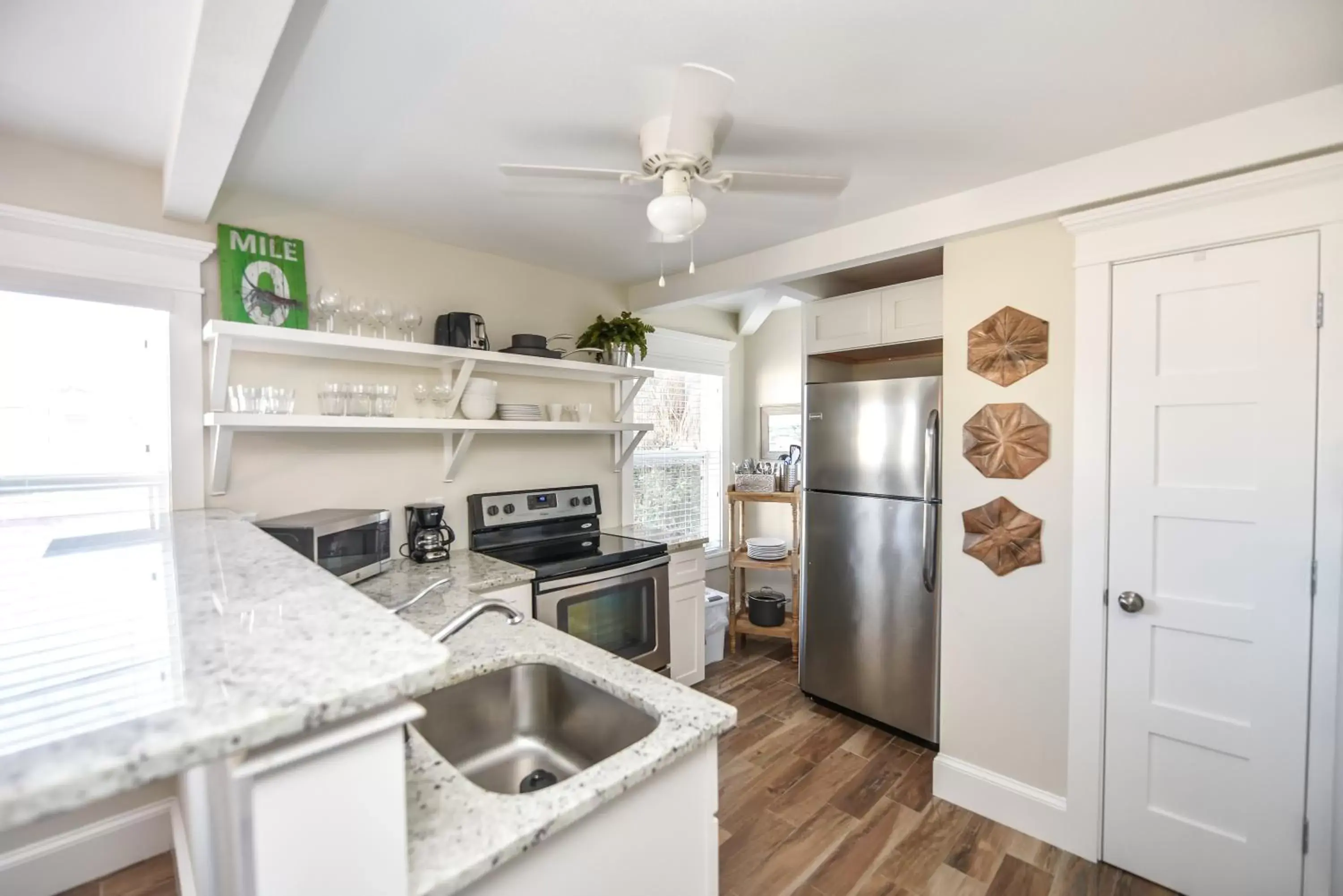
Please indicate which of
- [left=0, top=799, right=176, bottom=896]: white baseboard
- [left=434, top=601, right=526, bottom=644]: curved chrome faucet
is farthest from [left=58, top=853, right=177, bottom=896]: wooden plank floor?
[left=434, top=601, right=526, bottom=644]: curved chrome faucet

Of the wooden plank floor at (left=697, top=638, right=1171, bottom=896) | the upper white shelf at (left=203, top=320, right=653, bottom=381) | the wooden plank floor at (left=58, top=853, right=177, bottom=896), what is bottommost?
the wooden plank floor at (left=697, top=638, right=1171, bottom=896)

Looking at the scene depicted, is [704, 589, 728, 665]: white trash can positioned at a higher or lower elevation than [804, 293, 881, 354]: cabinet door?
lower

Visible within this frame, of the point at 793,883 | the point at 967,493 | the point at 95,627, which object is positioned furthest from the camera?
the point at 967,493

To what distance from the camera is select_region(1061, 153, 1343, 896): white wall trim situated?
5.29 ft

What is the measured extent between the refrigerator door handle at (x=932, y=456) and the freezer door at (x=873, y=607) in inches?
2.4

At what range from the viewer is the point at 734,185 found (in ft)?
6.47

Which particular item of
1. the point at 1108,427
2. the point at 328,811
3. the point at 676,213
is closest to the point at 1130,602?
the point at 1108,427

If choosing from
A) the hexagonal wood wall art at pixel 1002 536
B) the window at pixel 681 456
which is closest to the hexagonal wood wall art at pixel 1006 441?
the hexagonal wood wall art at pixel 1002 536

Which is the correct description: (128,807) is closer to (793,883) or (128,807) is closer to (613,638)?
(613,638)

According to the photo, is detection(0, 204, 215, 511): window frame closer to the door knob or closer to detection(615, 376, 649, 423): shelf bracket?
detection(615, 376, 649, 423): shelf bracket

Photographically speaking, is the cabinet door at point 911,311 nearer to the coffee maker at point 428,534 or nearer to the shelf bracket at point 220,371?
the coffee maker at point 428,534

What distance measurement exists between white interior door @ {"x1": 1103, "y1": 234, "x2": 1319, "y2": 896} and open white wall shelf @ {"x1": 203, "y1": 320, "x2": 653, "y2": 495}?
2.09m

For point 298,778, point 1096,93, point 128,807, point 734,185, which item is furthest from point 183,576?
point 1096,93

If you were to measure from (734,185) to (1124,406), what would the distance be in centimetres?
148
